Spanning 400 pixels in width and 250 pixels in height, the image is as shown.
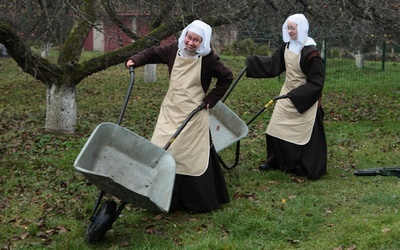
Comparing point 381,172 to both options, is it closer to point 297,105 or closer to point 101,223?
point 101,223

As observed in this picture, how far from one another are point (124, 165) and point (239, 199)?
1.44 metres

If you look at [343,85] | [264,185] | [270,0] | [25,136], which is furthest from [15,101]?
[264,185]

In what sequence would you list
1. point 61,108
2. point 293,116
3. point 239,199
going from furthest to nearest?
1. point 61,108
2. point 293,116
3. point 239,199

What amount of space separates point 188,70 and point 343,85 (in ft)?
38.7

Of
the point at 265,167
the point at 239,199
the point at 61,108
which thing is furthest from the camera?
the point at 61,108

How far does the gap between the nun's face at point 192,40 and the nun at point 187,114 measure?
0.03 meters

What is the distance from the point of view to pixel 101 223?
5438 millimetres

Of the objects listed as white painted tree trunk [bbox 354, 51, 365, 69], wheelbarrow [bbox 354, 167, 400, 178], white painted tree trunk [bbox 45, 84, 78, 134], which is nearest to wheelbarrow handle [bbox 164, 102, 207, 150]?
wheelbarrow [bbox 354, 167, 400, 178]

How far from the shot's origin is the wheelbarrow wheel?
5449mm

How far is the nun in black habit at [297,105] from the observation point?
7727 mm

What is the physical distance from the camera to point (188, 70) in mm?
6340

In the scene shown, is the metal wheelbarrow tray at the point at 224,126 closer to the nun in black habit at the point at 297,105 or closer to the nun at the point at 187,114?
the nun in black habit at the point at 297,105

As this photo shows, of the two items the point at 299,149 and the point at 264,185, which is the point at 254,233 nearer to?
the point at 264,185

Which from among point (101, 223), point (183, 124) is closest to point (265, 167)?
point (183, 124)
